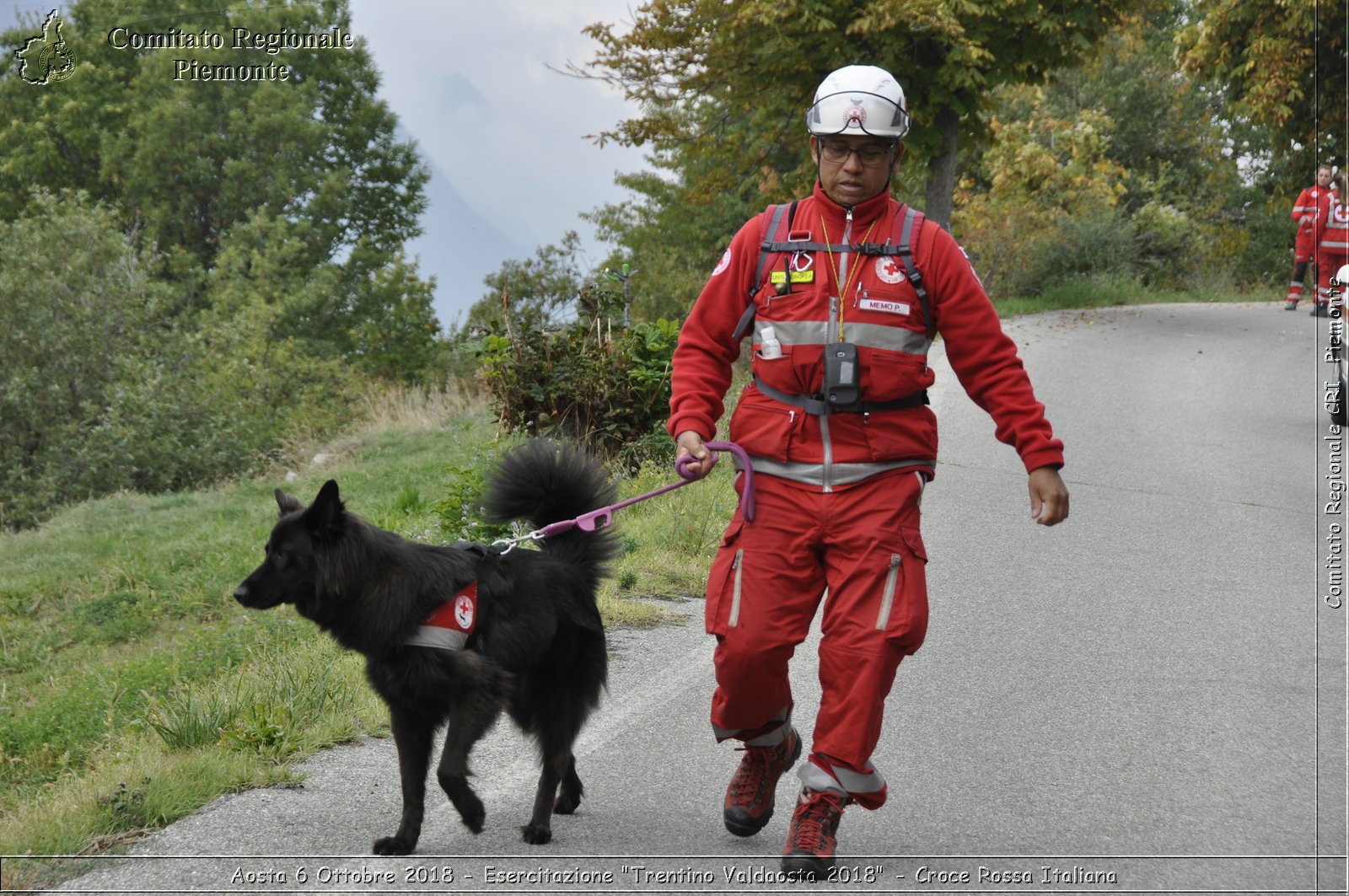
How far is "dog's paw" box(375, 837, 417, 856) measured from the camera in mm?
4039

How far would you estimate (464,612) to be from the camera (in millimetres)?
4148

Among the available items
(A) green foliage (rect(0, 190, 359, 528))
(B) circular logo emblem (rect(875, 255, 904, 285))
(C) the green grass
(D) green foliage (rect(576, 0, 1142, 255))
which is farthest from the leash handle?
(A) green foliage (rect(0, 190, 359, 528))

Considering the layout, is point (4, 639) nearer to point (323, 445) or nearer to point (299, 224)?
point (323, 445)

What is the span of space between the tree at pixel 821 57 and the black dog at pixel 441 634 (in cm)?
1347

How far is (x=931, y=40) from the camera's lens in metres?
18.6

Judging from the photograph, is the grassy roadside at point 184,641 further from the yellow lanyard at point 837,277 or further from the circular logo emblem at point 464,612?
the yellow lanyard at point 837,277

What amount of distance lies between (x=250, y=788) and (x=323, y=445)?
1848 cm

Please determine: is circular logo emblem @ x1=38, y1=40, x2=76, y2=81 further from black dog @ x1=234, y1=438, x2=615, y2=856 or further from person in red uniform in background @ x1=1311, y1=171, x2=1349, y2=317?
black dog @ x1=234, y1=438, x2=615, y2=856

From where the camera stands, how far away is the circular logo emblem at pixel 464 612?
412cm

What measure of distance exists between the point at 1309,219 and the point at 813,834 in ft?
66.1

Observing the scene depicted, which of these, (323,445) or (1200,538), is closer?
(1200,538)

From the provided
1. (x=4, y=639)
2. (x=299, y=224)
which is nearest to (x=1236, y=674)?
(x=4, y=639)

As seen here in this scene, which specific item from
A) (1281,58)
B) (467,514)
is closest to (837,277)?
(467,514)

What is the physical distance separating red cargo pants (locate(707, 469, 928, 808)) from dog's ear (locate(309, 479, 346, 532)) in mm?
1211
